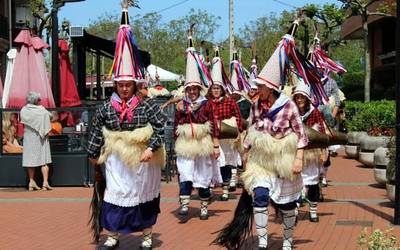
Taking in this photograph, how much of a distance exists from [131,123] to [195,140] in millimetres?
2438

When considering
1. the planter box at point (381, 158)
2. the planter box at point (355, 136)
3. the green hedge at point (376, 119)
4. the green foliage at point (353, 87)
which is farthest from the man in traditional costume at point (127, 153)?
the green foliage at point (353, 87)

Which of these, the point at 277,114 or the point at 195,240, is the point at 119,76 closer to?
the point at 277,114

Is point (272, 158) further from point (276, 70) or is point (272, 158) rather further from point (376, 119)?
point (376, 119)

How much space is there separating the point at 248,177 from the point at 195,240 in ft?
5.06

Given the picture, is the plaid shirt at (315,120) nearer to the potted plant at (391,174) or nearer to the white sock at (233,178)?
the potted plant at (391,174)

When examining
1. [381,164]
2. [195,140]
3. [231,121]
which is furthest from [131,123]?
[381,164]

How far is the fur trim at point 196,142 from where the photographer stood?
934 centimetres

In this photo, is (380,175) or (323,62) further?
(380,175)

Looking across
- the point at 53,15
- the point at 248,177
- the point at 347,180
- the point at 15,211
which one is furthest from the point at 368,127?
the point at 248,177

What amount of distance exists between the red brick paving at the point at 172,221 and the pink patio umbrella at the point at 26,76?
2172 millimetres

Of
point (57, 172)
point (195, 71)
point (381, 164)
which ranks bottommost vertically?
point (57, 172)

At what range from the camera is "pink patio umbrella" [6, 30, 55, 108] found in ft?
46.1

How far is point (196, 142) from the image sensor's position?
9352 mm

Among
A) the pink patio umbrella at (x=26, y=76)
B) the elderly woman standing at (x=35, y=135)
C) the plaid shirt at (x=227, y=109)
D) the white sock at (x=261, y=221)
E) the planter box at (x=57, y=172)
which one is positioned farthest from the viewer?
the pink patio umbrella at (x=26, y=76)
